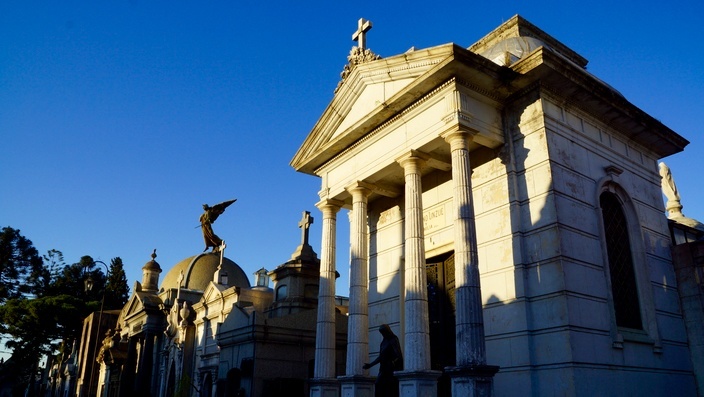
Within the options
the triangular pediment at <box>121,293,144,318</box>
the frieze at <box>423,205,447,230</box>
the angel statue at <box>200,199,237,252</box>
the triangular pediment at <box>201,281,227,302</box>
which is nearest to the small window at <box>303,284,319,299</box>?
the triangular pediment at <box>201,281,227,302</box>

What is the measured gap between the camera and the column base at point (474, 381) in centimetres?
972

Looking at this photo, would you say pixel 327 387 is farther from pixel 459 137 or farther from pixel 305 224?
pixel 305 224

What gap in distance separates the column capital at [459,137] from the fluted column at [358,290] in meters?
3.66

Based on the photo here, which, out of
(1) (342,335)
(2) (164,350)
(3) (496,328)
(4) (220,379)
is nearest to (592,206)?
(3) (496,328)

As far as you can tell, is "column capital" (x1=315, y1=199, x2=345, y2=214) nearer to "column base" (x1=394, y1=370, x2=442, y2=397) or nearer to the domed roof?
"column base" (x1=394, y1=370, x2=442, y2=397)

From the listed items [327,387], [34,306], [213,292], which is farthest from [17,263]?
[327,387]

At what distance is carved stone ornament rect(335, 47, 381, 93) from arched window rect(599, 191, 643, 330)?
6925 mm


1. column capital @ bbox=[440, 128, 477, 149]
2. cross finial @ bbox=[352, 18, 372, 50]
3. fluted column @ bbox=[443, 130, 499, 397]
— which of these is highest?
cross finial @ bbox=[352, 18, 372, 50]

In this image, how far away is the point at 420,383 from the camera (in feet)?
35.6

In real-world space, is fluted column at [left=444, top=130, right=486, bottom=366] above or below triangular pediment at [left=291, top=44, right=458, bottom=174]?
below

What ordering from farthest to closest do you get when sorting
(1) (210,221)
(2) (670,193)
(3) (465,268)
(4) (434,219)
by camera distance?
(1) (210,221)
(2) (670,193)
(4) (434,219)
(3) (465,268)

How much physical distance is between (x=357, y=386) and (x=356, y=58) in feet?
28.7

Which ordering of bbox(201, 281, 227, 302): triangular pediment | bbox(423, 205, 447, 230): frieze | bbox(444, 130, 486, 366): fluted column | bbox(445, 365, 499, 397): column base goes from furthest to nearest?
1. bbox(201, 281, 227, 302): triangular pediment
2. bbox(423, 205, 447, 230): frieze
3. bbox(444, 130, 486, 366): fluted column
4. bbox(445, 365, 499, 397): column base

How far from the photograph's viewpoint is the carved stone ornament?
48.9ft
